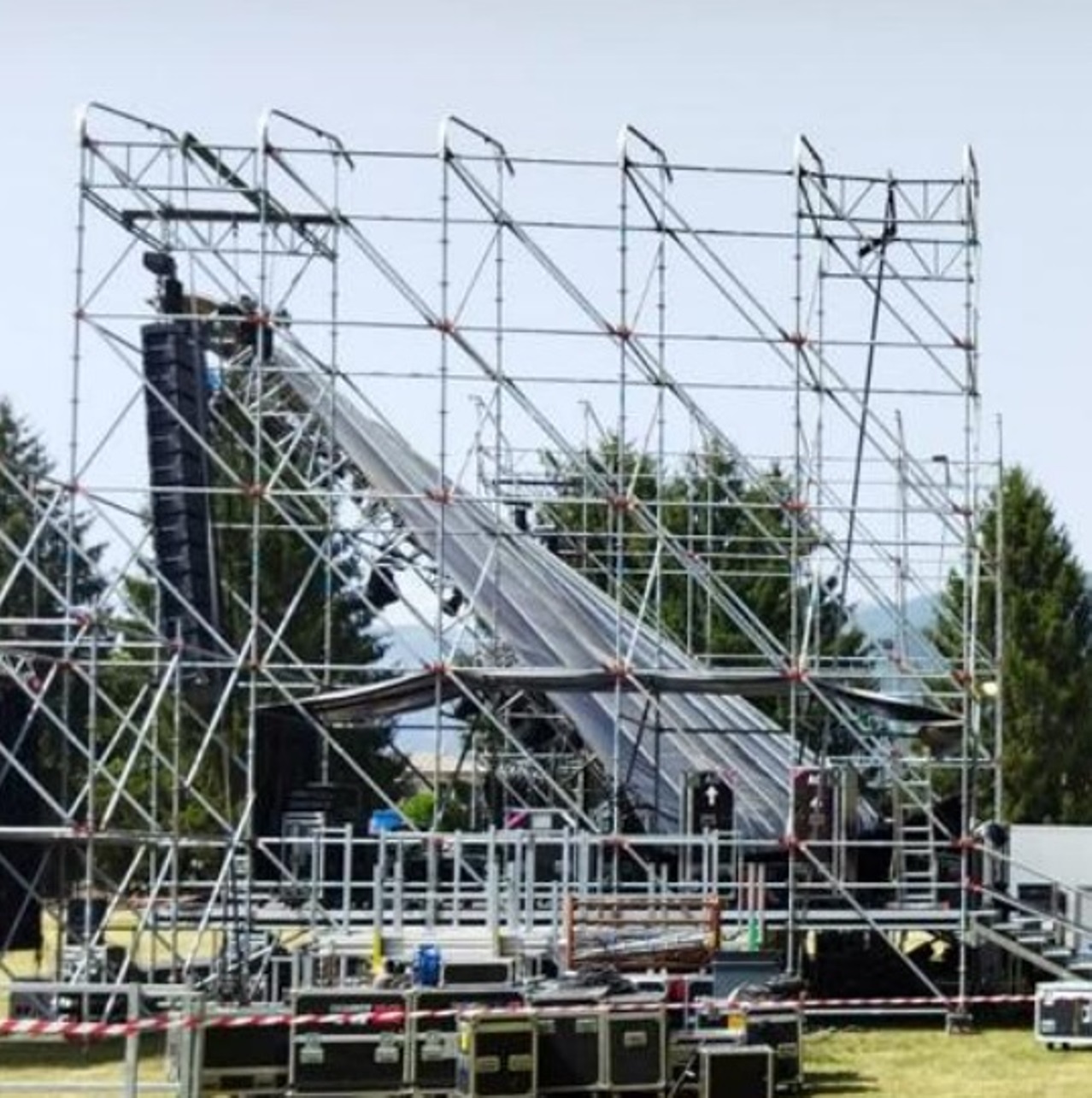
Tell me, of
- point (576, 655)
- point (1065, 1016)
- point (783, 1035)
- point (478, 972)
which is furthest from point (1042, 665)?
point (783, 1035)

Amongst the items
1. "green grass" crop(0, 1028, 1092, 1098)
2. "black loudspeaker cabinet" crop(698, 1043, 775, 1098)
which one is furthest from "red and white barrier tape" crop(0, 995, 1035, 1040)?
"green grass" crop(0, 1028, 1092, 1098)

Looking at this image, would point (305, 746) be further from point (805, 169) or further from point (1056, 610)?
point (1056, 610)

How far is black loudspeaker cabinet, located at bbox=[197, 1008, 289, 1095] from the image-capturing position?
67.8ft

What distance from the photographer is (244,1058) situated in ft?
68.1

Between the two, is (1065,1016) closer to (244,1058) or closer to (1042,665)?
(244,1058)

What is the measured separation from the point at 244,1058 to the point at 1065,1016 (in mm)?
8696

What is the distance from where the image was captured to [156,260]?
33625 millimetres

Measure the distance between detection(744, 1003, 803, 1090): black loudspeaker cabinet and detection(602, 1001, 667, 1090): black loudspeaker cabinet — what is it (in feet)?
5.81

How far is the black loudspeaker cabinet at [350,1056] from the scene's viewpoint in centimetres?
2078

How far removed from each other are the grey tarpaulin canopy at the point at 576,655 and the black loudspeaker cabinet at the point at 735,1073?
31.4ft

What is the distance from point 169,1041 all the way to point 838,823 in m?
9.92

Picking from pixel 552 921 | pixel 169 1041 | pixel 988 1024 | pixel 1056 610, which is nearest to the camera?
pixel 169 1041

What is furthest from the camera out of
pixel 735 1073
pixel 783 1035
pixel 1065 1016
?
pixel 1065 1016

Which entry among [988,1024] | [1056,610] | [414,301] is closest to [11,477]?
[414,301]
